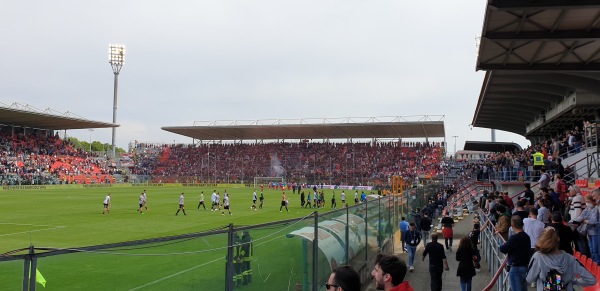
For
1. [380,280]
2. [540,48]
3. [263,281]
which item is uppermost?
[540,48]

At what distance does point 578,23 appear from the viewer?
16.0 m

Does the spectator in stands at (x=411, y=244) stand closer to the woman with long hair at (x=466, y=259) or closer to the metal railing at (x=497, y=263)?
the metal railing at (x=497, y=263)

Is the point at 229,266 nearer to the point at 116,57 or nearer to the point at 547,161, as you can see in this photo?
the point at 547,161

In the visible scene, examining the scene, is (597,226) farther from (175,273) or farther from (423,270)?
(175,273)

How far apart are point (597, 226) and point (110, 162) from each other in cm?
8706

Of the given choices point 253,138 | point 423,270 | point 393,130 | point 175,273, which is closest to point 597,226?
point 423,270

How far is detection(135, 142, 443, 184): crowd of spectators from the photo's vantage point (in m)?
73.5

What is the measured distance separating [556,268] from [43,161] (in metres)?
74.8

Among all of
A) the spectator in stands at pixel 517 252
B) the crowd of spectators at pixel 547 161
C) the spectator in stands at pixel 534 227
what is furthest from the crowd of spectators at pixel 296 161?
the spectator in stands at pixel 517 252

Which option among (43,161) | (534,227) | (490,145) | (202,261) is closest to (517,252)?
(534,227)

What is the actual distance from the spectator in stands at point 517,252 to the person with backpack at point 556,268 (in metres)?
1.79

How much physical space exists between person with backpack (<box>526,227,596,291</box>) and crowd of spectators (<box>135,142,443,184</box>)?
62424 millimetres

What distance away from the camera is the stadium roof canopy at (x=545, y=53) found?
1498cm

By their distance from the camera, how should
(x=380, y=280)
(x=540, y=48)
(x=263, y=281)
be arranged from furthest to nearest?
(x=540, y=48)
(x=263, y=281)
(x=380, y=280)
